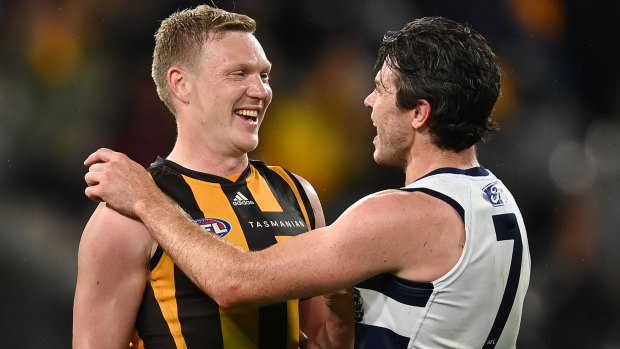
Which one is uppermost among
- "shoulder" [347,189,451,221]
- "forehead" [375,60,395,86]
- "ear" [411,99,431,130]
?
"forehead" [375,60,395,86]

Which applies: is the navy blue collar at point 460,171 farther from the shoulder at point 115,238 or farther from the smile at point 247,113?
the shoulder at point 115,238

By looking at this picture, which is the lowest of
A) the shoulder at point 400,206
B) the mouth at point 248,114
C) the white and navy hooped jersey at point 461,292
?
the white and navy hooped jersey at point 461,292

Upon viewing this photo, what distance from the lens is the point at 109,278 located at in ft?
6.99

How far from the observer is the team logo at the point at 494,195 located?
2.20 meters

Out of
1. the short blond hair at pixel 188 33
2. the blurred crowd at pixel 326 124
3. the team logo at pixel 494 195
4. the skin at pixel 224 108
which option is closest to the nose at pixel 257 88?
the skin at pixel 224 108

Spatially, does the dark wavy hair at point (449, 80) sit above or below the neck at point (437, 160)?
above

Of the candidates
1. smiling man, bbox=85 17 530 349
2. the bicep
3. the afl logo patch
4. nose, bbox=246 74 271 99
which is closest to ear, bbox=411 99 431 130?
smiling man, bbox=85 17 530 349

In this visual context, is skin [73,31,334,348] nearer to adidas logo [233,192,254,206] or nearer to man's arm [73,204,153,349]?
adidas logo [233,192,254,206]

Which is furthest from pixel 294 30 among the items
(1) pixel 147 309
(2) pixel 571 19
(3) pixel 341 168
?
(1) pixel 147 309

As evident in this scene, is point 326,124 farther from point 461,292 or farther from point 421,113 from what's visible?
point 461,292

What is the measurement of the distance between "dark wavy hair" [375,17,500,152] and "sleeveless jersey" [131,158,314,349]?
60 centimetres

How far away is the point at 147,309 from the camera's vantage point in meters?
2.22

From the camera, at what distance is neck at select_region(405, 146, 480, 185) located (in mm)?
2260

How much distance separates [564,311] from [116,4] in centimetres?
363
